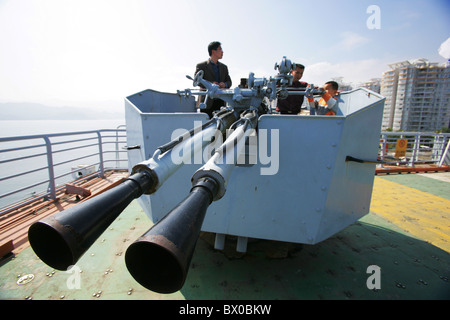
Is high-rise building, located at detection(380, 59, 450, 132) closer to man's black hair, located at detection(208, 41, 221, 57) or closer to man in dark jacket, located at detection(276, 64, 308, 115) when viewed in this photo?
man in dark jacket, located at detection(276, 64, 308, 115)

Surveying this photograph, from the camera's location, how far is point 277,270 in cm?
216

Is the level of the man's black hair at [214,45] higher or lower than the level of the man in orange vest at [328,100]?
higher

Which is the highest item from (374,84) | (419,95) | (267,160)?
(374,84)

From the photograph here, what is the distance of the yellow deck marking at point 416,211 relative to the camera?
290 cm

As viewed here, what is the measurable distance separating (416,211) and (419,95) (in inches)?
2743

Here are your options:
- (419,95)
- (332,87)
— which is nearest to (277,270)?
(332,87)

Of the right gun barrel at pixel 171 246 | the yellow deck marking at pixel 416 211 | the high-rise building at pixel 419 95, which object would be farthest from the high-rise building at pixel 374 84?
the right gun barrel at pixel 171 246

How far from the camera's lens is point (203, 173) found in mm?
886

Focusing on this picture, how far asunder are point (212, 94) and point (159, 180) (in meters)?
1.50

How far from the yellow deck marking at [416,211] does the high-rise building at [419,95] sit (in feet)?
200

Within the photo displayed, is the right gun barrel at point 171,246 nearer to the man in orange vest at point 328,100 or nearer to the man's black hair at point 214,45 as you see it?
the man in orange vest at point 328,100

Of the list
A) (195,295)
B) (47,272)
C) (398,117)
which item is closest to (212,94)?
(195,295)

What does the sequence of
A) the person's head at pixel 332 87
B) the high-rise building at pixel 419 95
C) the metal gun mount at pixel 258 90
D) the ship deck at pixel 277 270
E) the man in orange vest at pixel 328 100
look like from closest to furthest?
the ship deck at pixel 277 270
the metal gun mount at pixel 258 90
the man in orange vest at pixel 328 100
the person's head at pixel 332 87
the high-rise building at pixel 419 95

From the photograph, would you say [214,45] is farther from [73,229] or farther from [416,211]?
[416,211]
